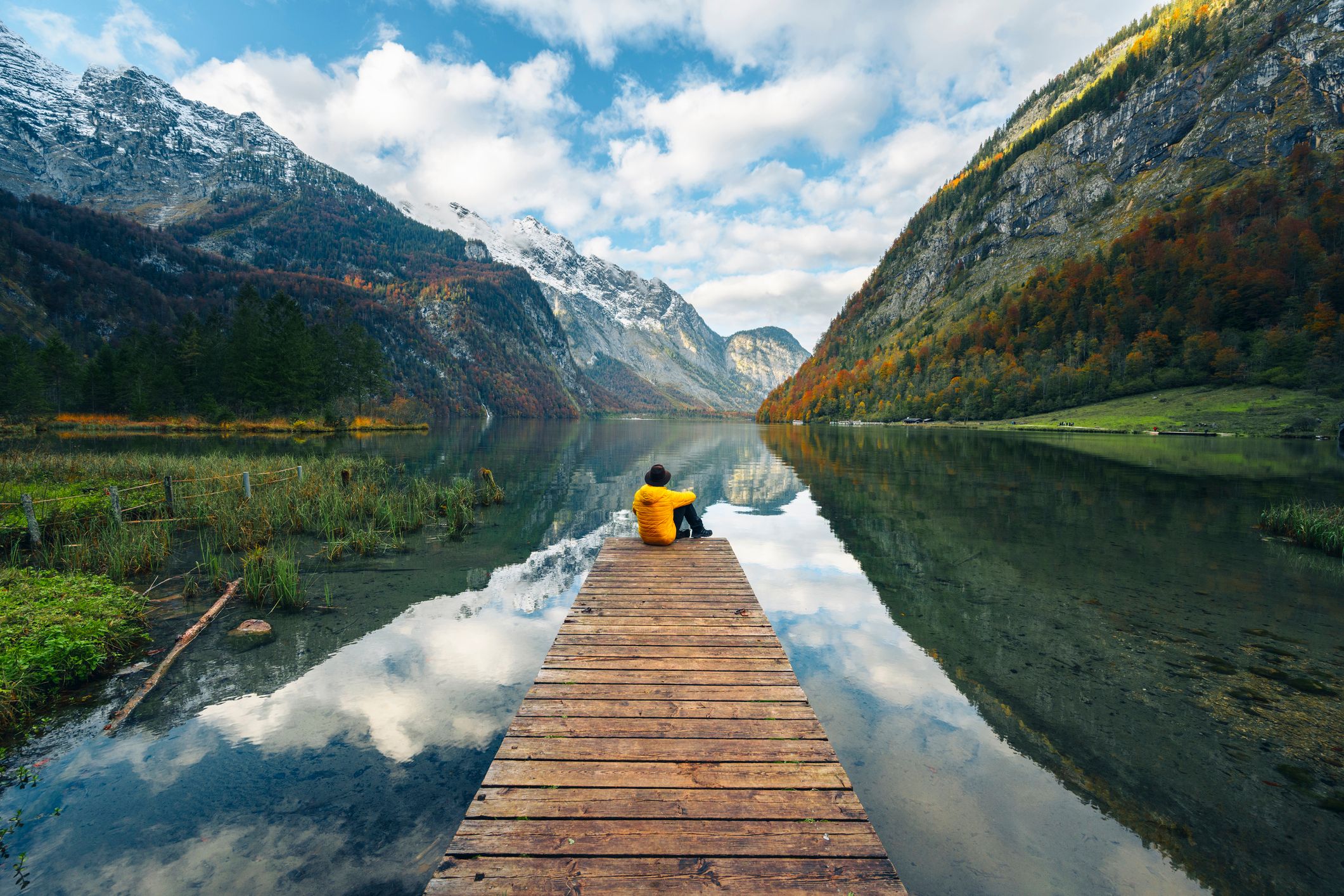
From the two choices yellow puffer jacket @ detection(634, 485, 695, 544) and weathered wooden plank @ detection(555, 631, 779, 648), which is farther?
yellow puffer jacket @ detection(634, 485, 695, 544)

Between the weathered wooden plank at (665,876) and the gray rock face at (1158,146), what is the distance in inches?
7164

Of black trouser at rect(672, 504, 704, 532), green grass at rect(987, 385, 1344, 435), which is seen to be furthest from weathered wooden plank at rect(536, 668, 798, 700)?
green grass at rect(987, 385, 1344, 435)

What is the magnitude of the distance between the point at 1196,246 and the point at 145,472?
16044 centimetres

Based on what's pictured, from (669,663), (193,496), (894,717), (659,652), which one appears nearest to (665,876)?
(669,663)

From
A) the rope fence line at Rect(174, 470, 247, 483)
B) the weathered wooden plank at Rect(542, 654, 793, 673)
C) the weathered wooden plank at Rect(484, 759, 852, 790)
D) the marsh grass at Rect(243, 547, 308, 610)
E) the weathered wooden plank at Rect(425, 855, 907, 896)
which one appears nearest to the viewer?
the weathered wooden plank at Rect(425, 855, 907, 896)

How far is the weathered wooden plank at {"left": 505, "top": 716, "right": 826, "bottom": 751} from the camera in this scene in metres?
5.27

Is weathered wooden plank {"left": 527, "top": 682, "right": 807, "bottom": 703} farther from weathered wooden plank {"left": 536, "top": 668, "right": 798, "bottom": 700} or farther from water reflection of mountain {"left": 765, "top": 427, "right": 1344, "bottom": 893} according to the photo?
water reflection of mountain {"left": 765, "top": 427, "right": 1344, "bottom": 893}

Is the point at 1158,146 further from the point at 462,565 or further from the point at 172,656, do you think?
the point at 172,656

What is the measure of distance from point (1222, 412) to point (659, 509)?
103 m

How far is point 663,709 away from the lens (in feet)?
19.1

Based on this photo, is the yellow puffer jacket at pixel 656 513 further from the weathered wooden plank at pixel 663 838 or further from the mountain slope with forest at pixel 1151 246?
the mountain slope with forest at pixel 1151 246

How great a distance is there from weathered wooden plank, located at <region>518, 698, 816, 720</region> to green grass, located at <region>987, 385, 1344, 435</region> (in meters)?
97.6

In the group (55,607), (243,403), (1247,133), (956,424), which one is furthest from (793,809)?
(1247,133)

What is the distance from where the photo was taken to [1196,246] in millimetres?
106500
